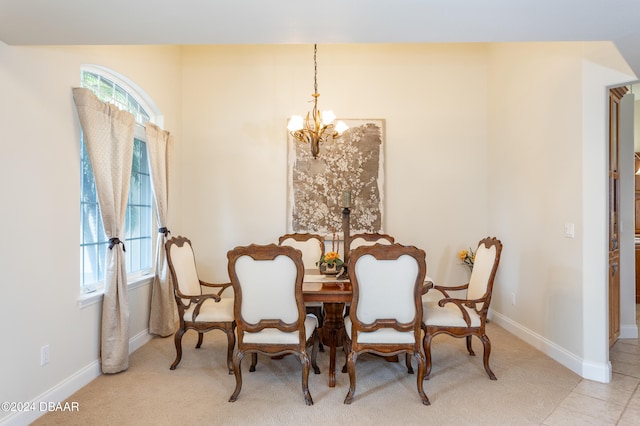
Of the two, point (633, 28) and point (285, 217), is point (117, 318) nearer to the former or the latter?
point (285, 217)

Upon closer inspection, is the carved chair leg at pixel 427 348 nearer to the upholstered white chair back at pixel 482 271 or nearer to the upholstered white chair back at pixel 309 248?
the upholstered white chair back at pixel 482 271

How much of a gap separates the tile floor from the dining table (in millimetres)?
1164

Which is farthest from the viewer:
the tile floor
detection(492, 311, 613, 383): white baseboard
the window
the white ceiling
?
the window

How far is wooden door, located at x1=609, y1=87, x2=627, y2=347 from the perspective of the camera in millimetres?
3207

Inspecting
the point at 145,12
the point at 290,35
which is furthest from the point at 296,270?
the point at 145,12

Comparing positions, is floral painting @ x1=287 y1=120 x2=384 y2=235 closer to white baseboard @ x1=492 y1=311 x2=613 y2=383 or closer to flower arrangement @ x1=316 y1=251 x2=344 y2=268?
flower arrangement @ x1=316 y1=251 x2=344 y2=268

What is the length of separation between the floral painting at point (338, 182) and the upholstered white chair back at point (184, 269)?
4.72ft

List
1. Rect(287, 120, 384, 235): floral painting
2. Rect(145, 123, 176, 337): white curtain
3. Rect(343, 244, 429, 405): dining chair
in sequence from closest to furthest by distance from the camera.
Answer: Rect(343, 244, 429, 405): dining chair → Rect(145, 123, 176, 337): white curtain → Rect(287, 120, 384, 235): floral painting

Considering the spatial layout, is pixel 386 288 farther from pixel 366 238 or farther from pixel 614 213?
pixel 614 213

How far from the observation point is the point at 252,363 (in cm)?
302

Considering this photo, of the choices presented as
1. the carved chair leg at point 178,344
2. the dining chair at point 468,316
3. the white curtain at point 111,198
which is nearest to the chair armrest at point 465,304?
the dining chair at point 468,316

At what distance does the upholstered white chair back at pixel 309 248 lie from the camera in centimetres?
421

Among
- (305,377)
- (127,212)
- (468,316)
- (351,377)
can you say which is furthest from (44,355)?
(468,316)

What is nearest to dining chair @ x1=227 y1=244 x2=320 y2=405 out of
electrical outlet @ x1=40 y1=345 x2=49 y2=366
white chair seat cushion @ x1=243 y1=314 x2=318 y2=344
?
white chair seat cushion @ x1=243 y1=314 x2=318 y2=344
